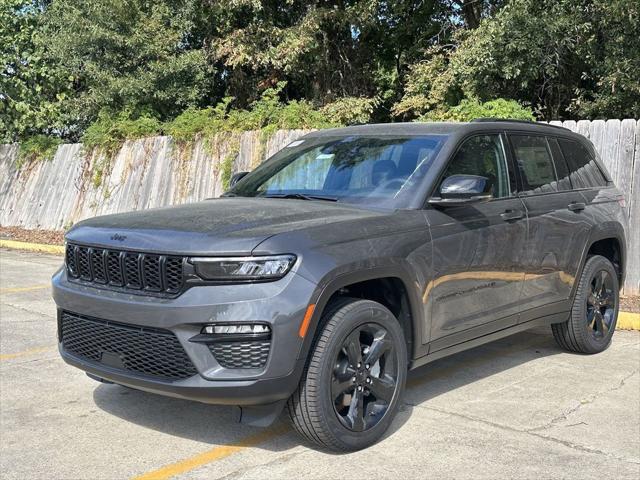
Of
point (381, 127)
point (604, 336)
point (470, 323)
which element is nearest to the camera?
point (470, 323)

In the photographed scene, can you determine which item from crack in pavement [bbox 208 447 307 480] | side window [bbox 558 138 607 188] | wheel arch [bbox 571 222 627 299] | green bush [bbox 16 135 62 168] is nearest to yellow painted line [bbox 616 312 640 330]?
wheel arch [bbox 571 222 627 299]

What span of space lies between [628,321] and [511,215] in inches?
124

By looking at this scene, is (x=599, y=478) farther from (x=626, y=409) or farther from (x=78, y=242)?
(x=78, y=242)

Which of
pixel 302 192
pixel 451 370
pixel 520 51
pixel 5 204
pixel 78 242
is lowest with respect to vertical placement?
pixel 5 204

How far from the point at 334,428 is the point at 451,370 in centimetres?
220

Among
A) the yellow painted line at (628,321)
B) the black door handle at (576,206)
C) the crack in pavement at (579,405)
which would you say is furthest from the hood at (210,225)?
the yellow painted line at (628,321)

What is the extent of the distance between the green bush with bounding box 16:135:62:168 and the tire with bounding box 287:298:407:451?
14.8 meters

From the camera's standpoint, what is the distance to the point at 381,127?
5.60 metres

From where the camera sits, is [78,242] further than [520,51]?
No

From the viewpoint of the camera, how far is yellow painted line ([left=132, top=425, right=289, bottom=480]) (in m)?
4.00

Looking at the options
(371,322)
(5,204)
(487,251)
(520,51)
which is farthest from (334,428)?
(5,204)

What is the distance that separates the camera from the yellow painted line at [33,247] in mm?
14443

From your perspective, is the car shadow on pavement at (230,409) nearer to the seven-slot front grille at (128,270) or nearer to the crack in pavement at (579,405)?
the crack in pavement at (579,405)

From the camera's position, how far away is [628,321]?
7801 millimetres
